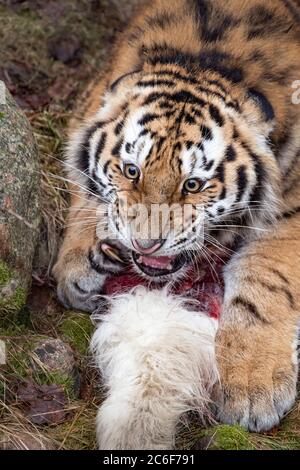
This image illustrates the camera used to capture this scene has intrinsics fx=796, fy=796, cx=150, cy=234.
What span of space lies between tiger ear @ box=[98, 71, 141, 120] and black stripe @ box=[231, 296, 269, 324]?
1112 mm

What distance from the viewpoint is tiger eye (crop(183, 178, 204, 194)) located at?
3.68 meters

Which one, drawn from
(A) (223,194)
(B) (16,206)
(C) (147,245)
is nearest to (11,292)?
(B) (16,206)

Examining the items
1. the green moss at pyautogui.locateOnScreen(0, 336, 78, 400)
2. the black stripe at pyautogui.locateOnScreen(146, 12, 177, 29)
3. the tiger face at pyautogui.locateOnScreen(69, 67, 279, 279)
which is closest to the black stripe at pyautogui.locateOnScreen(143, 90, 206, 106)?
the tiger face at pyautogui.locateOnScreen(69, 67, 279, 279)

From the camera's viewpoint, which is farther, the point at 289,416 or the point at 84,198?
the point at 84,198

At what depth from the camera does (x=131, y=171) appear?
12.3 feet

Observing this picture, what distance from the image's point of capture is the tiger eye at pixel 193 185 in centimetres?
368

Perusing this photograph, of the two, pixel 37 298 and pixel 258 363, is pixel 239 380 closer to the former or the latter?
pixel 258 363

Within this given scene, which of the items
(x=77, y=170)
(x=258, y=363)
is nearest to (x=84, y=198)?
(x=77, y=170)

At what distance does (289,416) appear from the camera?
143 inches

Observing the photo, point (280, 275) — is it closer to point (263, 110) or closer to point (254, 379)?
point (254, 379)

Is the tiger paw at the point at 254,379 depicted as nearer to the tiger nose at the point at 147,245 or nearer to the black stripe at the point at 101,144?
the tiger nose at the point at 147,245
